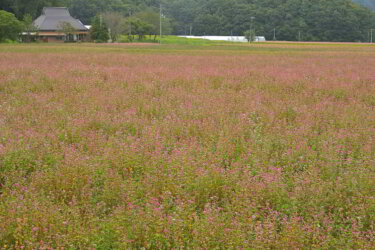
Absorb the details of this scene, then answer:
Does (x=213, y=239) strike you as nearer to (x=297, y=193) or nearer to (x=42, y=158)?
(x=297, y=193)

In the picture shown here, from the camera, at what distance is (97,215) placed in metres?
4.71

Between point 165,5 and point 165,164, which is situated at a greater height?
point 165,5

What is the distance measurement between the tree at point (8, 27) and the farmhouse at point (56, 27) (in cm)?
2078

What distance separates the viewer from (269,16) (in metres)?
135

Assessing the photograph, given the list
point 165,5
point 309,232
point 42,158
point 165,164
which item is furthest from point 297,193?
point 165,5

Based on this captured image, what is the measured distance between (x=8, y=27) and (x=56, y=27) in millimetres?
28366

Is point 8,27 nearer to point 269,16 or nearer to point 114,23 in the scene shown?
point 114,23

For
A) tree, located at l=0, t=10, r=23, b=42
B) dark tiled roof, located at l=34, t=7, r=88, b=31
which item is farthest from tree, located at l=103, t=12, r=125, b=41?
tree, located at l=0, t=10, r=23, b=42

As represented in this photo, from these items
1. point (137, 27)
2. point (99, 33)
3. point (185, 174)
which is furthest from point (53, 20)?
point (185, 174)

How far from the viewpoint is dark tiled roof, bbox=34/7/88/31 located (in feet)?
294

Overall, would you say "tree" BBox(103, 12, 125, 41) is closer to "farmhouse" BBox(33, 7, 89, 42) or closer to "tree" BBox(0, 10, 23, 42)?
"farmhouse" BBox(33, 7, 89, 42)

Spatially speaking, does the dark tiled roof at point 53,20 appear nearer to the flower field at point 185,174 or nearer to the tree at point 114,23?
the tree at point 114,23

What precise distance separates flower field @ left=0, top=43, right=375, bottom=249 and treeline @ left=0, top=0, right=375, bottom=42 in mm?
96386

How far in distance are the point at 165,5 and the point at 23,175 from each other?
164 meters
